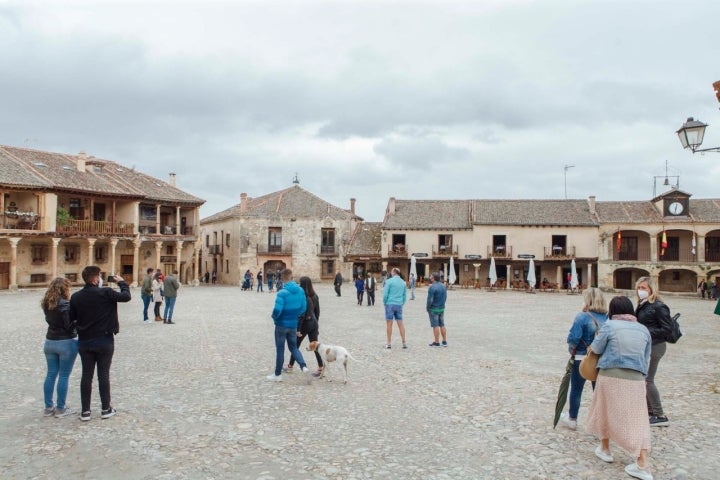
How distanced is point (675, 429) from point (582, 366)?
1.88m

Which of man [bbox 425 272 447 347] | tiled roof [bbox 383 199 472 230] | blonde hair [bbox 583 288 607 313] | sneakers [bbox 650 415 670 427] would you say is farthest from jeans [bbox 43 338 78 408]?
A: tiled roof [bbox 383 199 472 230]

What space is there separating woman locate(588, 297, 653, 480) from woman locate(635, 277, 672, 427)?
1.11 meters

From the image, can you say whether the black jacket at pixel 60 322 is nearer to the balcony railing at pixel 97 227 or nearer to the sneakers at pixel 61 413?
the sneakers at pixel 61 413

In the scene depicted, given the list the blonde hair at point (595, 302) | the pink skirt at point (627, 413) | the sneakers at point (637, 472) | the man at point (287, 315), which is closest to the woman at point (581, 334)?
the blonde hair at point (595, 302)

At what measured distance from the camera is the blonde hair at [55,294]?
227 inches

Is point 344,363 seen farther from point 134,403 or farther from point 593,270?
point 593,270

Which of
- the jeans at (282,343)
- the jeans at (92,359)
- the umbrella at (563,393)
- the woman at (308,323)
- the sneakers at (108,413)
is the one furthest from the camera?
the woman at (308,323)

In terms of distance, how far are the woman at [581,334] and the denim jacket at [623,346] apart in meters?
0.73

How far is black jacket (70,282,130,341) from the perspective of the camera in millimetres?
5605

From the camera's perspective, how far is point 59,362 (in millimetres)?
5902

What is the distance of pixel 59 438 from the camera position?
17.3 feet

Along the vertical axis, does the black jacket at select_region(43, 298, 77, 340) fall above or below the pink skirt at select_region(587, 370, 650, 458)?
above

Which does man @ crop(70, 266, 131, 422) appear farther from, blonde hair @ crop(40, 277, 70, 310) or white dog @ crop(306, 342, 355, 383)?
white dog @ crop(306, 342, 355, 383)

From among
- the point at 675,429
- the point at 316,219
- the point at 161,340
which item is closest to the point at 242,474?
the point at 675,429
